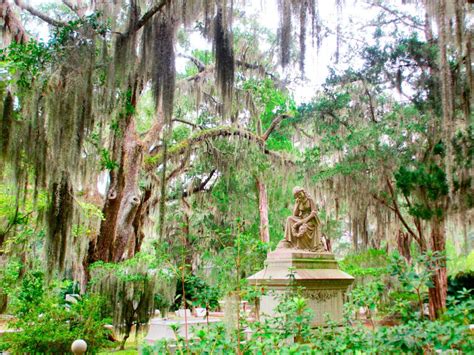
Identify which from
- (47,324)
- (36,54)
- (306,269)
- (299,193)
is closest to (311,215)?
(299,193)

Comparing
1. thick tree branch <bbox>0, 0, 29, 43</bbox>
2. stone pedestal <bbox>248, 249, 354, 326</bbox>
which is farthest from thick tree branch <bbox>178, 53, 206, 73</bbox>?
stone pedestal <bbox>248, 249, 354, 326</bbox>

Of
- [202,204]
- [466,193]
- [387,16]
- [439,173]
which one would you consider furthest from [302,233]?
[202,204]

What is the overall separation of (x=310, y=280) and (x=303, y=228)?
101 cm

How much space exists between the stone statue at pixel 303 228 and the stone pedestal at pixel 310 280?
0.20m

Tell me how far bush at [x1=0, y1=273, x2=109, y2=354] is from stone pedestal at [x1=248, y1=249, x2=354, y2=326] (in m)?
2.65

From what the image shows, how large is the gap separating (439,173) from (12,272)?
28.4 feet

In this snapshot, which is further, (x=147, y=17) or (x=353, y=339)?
(x=147, y=17)

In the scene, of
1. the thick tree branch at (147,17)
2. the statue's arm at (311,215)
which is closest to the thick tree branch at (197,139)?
the thick tree branch at (147,17)

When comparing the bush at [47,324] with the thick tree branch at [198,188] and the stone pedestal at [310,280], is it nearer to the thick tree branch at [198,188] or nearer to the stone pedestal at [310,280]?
the stone pedestal at [310,280]

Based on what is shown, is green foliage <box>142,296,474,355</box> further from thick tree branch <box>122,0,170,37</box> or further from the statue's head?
thick tree branch <box>122,0,170,37</box>

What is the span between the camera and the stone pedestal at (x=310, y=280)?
686 cm

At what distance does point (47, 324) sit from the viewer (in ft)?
22.5

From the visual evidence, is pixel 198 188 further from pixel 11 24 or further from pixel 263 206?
pixel 11 24

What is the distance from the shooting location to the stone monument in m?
6.89
